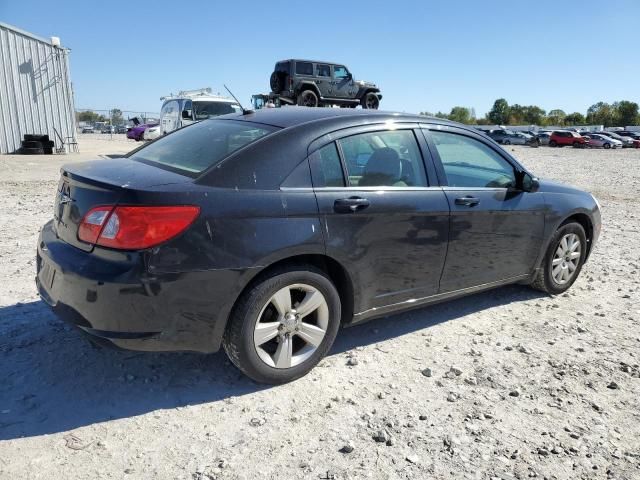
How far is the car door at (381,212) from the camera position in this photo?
3.03 m

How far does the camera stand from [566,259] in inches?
185

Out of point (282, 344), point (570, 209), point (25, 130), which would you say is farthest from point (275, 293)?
point (25, 130)

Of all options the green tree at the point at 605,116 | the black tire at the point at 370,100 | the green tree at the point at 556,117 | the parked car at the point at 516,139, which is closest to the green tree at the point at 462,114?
the green tree at the point at 556,117

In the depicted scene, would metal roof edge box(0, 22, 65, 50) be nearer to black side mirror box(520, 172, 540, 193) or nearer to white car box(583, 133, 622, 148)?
black side mirror box(520, 172, 540, 193)

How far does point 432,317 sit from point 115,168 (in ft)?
8.74

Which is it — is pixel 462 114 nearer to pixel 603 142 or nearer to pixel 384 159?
pixel 603 142

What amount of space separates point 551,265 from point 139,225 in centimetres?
367

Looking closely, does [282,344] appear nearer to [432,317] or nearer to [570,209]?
[432,317]

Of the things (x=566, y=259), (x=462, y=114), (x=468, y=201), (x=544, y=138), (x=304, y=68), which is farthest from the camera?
(x=462, y=114)

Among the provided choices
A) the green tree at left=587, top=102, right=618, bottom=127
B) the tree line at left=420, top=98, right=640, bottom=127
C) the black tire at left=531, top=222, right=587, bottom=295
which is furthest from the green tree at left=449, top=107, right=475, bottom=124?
the black tire at left=531, top=222, right=587, bottom=295

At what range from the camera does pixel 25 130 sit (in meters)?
17.5

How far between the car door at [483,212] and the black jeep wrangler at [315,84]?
18097mm

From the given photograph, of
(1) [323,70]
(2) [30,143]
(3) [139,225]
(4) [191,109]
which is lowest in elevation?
(3) [139,225]

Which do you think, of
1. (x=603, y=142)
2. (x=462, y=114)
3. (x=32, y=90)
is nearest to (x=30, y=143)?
(x=32, y=90)
